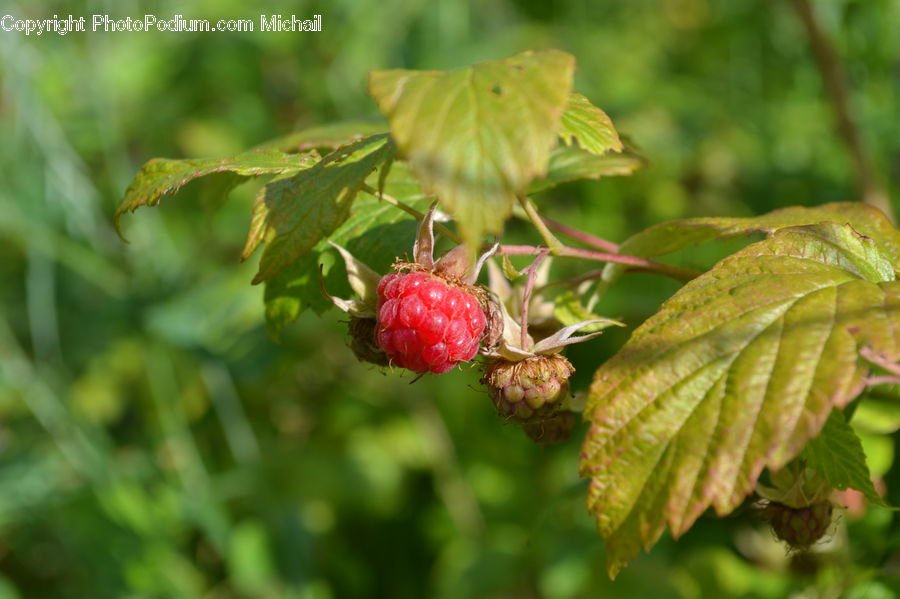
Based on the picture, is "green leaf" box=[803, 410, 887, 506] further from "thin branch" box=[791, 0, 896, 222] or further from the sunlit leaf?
"thin branch" box=[791, 0, 896, 222]

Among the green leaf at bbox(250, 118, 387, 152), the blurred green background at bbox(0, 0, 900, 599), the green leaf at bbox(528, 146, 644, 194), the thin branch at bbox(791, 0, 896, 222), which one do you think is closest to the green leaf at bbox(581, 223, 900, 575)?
the green leaf at bbox(528, 146, 644, 194)

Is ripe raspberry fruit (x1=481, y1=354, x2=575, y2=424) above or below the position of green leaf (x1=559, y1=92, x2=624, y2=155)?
below

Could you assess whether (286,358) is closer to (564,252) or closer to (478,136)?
(564,252)

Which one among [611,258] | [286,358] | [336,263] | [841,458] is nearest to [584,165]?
[611,258]

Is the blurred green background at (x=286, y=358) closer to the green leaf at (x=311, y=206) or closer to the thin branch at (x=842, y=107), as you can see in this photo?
the thin branch at (x=842, y=107)

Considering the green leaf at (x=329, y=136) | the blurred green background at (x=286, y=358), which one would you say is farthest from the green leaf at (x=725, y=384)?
the blurred green background at (x=286, y=358)

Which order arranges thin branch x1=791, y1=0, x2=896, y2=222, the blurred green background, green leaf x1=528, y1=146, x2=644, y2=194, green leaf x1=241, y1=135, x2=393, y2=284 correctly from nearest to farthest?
green leaf x1=241, y1=135, x2=393, y2=284, green leaf x1=528, y1=146, x2=644, y2=194, thin branch x1=791, y1=0, x2=896, y2=222, the blurred green background

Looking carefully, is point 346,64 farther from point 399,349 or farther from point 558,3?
point 399,349
